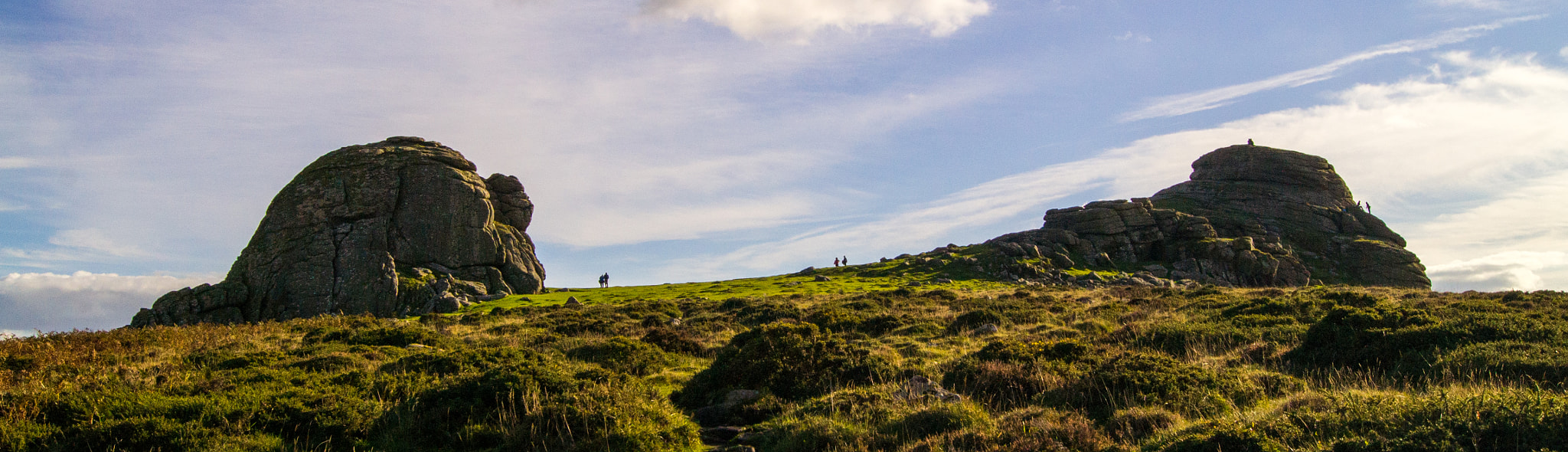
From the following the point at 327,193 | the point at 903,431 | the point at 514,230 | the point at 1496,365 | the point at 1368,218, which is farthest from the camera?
the point at 1368,218

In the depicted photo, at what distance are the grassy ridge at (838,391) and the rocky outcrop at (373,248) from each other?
3701cm

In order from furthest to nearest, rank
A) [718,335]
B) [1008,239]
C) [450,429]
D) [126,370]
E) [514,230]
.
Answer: [1008,239] < [514,230] < [718,335] < [126,370] < [450,429]

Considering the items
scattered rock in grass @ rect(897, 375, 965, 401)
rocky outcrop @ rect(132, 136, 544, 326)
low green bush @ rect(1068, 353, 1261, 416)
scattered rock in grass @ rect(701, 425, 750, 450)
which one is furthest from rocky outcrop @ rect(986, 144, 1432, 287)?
scattered rock in grass @ rect(701, 425, 750, 450)

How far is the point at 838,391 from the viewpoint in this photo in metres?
12.8

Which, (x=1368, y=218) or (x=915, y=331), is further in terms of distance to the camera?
(x=1368, y=218)

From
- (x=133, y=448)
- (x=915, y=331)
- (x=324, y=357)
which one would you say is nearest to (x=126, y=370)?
(x=324, y=357)

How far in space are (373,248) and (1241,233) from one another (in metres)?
106

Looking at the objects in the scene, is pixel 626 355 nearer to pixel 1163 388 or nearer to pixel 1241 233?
pixel 1163 388

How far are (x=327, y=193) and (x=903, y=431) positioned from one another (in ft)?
214

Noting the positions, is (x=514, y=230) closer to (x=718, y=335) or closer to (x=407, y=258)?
(x=407, y=258)

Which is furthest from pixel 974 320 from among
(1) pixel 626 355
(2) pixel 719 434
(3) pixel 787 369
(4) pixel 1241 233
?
(4) pixel 1241 233

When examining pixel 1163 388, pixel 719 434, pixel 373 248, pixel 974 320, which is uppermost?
pixel 373 248

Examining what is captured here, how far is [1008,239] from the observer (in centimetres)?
8475

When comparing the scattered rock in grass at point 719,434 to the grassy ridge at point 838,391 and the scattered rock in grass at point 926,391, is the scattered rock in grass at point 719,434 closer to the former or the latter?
the grassy ridge at point 838,391
